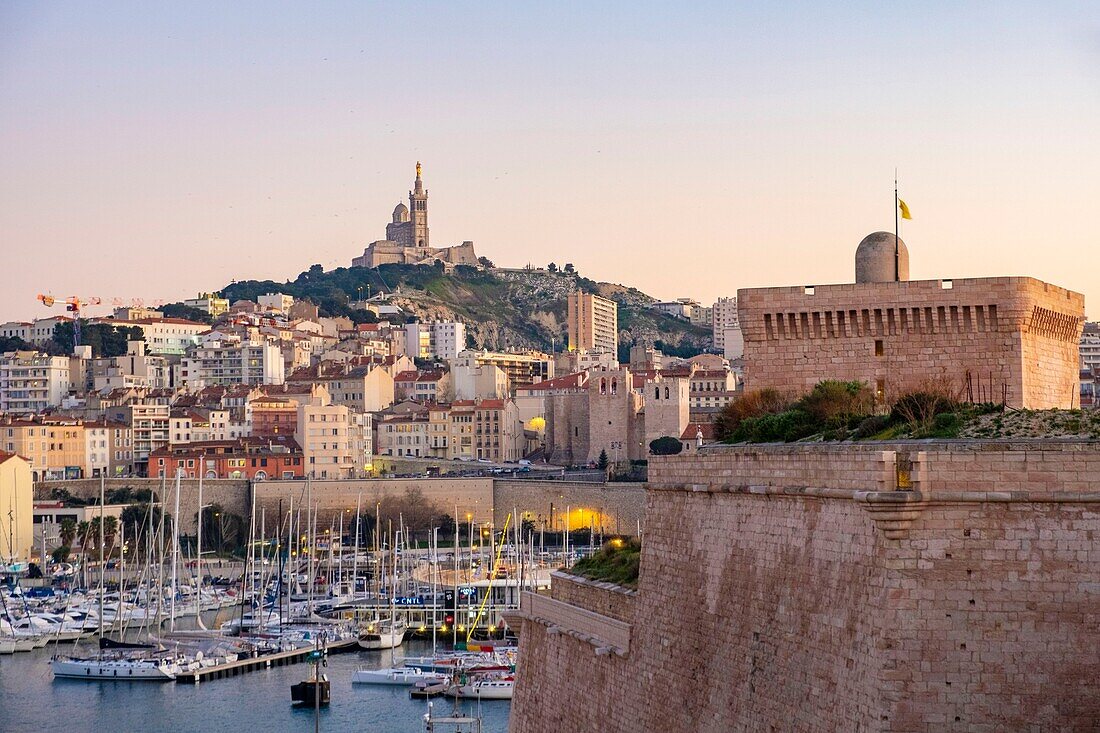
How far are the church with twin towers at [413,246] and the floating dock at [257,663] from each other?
379 ft

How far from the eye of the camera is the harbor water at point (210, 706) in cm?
3750

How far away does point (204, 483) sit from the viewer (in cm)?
7356

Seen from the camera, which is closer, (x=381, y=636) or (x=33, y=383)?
(x=381, y=636)

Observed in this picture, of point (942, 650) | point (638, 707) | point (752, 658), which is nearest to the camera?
point (942, 650)

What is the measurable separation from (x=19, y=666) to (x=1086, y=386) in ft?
139

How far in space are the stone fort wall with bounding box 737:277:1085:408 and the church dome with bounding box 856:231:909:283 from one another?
55cm

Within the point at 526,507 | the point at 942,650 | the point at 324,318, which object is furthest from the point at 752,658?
the point at 324,318

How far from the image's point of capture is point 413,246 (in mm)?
172250

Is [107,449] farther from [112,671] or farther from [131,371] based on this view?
[112,671]

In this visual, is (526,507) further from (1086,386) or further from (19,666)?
(19,666)

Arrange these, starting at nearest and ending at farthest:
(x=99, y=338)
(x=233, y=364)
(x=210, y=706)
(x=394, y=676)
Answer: (x=210, y=706)
(x=394, y=676)
(x=233, y=364)
(x=99, y=338)

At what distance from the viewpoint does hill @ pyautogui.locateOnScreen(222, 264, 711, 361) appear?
151375 millimetres

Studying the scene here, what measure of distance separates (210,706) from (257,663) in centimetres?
597

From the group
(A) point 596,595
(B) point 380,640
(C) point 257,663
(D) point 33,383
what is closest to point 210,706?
(C) point 257,663
